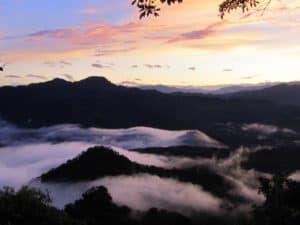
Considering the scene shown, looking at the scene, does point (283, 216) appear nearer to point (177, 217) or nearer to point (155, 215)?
point (177, 217)

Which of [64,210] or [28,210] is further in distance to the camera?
[64,210]

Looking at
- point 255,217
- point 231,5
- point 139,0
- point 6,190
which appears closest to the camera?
point 139,0

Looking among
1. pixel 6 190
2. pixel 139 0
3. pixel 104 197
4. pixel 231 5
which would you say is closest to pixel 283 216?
pixel 6 190

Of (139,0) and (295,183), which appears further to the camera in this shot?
(295,183)

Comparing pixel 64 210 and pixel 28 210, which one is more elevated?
pixel 28 210

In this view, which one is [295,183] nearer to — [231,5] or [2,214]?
[2,214]

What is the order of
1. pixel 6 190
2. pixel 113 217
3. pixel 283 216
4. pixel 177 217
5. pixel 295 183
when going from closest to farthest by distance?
pixel 6 190 → pixel 283 216 → pixel 295 183 → pixel 113 217 → pixel 177 217

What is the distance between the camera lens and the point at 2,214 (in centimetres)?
2589

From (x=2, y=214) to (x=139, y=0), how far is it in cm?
1252

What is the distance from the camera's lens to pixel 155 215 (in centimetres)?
14388

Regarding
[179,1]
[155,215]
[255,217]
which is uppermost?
[179,1]

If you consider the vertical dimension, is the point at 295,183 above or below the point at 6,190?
below

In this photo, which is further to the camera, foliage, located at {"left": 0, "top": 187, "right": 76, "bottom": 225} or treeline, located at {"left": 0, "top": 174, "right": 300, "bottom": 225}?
treeline, located at {"left": 0, "top": 174, "right": 300, "bottom": 225}

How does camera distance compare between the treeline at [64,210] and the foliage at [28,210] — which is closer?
the foliage at [28,210]
